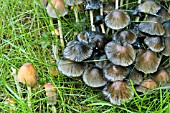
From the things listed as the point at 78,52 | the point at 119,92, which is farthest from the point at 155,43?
the point at 78,52

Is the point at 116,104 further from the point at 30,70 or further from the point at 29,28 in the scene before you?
the point at 29,28

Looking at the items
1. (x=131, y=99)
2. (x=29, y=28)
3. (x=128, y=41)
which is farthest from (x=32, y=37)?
(x=131, y=99)

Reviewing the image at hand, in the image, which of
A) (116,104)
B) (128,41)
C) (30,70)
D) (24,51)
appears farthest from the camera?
(24,51)

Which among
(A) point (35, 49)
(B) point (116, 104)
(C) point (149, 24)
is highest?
(C) point (149, 24)

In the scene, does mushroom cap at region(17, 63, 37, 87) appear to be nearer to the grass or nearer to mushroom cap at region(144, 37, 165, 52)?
the grass

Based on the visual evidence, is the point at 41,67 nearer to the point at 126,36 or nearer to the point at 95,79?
the point at 95,79

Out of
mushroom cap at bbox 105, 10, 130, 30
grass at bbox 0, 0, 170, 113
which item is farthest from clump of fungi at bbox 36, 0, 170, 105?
grass at bbox 0, 0, 170, 113
